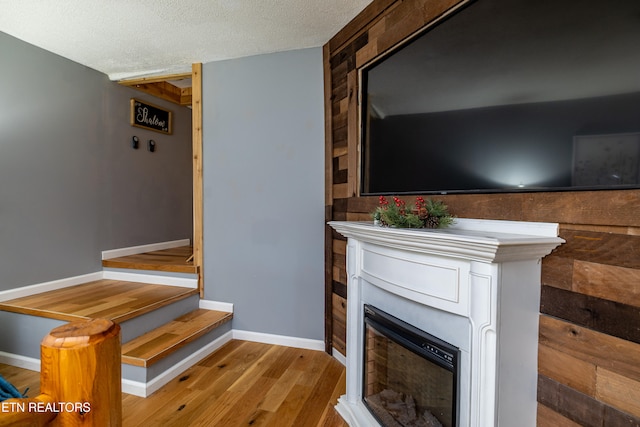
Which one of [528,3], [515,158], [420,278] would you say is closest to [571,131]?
[515,158]

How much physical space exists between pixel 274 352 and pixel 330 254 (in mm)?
914

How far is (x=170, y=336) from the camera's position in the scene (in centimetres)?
230

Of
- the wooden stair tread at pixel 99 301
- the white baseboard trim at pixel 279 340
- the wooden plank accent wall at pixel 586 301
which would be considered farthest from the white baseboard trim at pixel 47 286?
the wooden plank accent wall at pixel 586 301

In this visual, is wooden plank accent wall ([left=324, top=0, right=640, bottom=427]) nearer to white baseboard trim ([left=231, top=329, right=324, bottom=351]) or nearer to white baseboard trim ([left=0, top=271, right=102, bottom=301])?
white baseboard trim ([left=231, top=329, right=324, bottom=351])

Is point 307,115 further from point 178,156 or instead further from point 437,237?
point 178,156

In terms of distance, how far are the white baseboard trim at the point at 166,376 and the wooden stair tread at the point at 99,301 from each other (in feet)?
1.39

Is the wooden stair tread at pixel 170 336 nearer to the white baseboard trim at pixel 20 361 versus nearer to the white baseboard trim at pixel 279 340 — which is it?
the white baseboard trim at pixel 279 340

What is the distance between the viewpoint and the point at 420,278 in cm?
130

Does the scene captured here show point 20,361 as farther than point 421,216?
Yes

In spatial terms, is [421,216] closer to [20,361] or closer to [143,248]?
[20,361]

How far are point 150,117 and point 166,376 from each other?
2.80 metres

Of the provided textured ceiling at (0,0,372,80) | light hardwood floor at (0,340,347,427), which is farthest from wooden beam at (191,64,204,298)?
light hardwood floor at (0,340,347,427)

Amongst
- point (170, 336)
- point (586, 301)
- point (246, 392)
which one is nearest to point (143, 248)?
point (170, 336)

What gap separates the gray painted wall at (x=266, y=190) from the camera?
255cm
